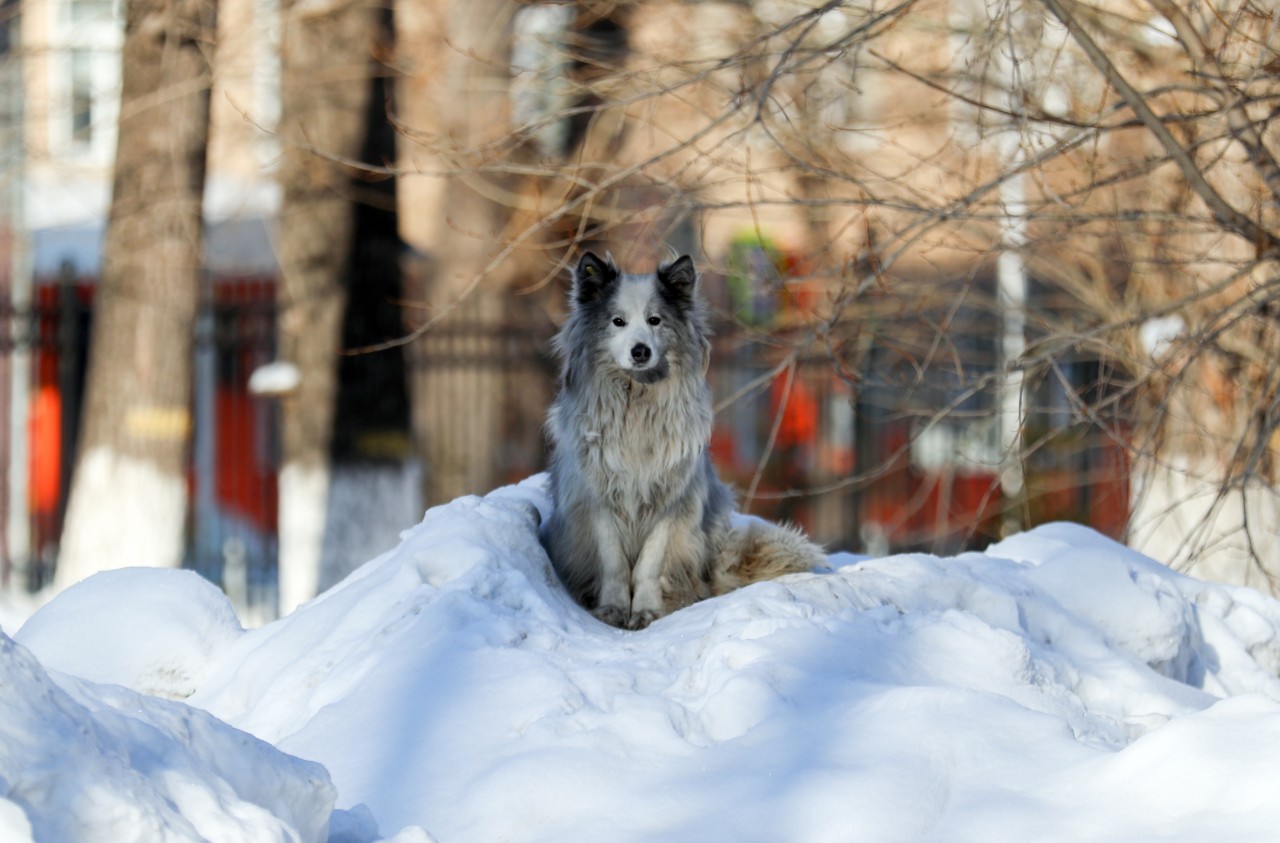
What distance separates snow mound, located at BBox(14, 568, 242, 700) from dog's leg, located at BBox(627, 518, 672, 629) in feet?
5.31

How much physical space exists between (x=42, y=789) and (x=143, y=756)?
1.14 ft

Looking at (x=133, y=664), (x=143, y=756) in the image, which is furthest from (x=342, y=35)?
(x=143, y=756)

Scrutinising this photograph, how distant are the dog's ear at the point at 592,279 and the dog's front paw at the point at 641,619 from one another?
1.34 m

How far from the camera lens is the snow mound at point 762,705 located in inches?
145

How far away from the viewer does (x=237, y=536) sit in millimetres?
15648

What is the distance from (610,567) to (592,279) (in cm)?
122

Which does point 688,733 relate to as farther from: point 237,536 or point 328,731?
point 237,536

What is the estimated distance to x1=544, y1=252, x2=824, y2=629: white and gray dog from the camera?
5.96 meters

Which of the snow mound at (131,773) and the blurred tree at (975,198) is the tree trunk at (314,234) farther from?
the snow mound at (131,773)

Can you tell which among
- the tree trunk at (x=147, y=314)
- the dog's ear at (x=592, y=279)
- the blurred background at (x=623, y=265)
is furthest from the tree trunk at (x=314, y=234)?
the dog's ear at (x=592, y=279)

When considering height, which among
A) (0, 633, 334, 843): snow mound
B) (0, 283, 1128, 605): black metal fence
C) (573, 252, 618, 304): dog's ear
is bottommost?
(0, 283, 1128, 605): black metal fence

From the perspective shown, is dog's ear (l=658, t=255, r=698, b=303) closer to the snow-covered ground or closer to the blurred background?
the blurred background

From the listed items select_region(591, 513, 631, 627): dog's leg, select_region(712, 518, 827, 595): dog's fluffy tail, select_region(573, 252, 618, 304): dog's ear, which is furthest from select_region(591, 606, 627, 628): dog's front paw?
select_region(573, 252, 618, 304): dog's ear

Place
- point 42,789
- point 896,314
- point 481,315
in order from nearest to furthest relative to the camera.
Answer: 1. point 42,789
2. point 896,314
3. point 481,315
